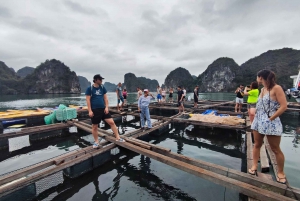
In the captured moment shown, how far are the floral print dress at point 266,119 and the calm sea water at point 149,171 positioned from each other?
1.99m

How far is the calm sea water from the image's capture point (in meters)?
3.83

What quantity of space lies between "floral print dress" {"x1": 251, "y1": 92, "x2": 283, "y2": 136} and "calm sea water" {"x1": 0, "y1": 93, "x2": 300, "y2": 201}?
6.51 feet

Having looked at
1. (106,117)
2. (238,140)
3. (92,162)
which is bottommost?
(238,140)

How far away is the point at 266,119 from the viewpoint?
9.76 ft

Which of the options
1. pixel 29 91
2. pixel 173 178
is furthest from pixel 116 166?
pixel 29 91

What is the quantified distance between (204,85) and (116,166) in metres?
167

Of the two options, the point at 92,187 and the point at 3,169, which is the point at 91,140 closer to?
the point at 3,169

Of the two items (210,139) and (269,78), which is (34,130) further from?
(269,78)

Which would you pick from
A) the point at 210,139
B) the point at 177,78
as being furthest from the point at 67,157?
the point at 177,78

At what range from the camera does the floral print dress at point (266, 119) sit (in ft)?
9.39

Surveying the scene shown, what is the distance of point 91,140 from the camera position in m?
8.38

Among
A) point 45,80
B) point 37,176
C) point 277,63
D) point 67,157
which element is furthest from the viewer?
point 45,80

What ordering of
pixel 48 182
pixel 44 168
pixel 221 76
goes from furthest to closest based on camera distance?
1. pixel 221 76
2. pixel 44 168
3. pixel 48 182

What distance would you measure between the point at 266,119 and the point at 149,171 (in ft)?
11.9
